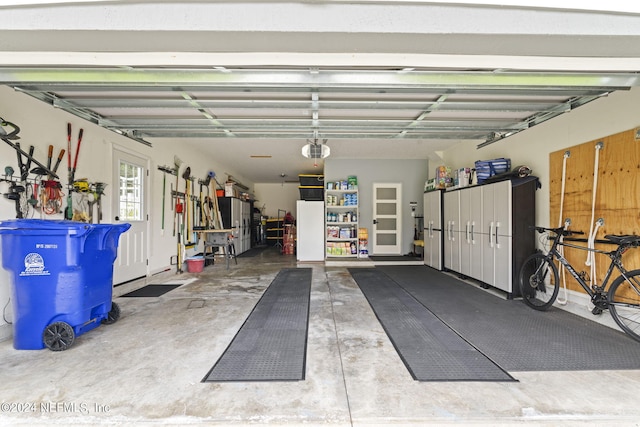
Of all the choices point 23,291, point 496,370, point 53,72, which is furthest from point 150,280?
point 496,370

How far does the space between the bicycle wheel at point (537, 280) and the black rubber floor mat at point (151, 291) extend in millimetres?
5059

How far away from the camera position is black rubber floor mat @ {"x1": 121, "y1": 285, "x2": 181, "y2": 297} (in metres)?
4.32

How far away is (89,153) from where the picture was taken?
386 centimetres

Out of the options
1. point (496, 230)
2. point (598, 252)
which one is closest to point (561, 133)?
point (496, 230)

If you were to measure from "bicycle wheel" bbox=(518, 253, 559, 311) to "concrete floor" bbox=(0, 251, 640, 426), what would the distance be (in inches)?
66.5

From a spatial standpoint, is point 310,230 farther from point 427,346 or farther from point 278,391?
point 278,391

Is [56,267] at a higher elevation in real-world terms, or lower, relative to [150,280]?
higher

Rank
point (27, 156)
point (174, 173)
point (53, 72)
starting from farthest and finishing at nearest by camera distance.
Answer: point (174, 173) < point (27, 156) < point (53, 72)

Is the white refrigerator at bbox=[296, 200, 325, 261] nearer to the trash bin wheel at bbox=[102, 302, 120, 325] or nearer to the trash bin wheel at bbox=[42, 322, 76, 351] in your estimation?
the trash bin wheel at bbox=[102, 302, 120, 325]

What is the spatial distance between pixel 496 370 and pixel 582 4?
94.7 inches

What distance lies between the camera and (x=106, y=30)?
5.80 feet

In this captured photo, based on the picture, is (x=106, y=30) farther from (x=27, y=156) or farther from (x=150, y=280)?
(x=150, y=280)

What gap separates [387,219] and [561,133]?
4616 millimetres

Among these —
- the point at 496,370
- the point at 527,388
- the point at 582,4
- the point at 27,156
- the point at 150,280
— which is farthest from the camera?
the point at 150,280
